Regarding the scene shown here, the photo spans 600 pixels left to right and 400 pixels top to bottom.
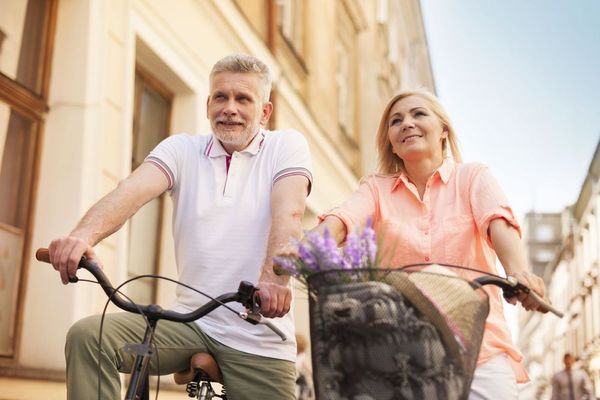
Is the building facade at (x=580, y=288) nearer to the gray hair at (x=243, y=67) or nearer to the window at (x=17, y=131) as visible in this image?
the window at (x=17, y=131)

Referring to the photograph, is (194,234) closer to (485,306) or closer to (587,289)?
(485,306)

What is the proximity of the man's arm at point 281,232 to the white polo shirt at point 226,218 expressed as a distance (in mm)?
71

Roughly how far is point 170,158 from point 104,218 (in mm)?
460

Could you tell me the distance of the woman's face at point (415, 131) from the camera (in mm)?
3189

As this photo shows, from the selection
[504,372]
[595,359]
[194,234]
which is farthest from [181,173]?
[595,359]

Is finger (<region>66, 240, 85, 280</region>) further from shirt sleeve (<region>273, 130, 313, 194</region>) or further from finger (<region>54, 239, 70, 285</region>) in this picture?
shirt sleeve (<region>273, 130, 313, 194</region>)

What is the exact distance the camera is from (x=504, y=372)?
8.99ft

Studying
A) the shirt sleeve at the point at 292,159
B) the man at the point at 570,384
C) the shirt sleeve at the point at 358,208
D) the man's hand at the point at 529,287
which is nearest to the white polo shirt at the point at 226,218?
the shirt sleeve at the point at 292,159

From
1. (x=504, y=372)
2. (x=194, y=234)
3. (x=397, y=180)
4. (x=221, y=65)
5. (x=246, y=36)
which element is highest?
(x=246, y=36)

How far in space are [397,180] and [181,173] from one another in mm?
791

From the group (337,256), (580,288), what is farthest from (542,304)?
(580,288)

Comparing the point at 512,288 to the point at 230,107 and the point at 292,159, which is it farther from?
the point at 230,107

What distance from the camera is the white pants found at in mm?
2664

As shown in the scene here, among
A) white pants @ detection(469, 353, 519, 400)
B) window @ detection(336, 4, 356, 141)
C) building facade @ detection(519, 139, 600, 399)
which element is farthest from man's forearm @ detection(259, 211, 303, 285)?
building facade @ detection(519, 139, 600, 399)
